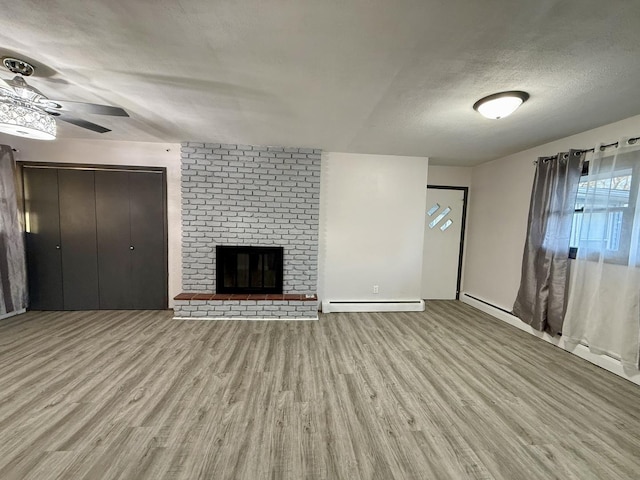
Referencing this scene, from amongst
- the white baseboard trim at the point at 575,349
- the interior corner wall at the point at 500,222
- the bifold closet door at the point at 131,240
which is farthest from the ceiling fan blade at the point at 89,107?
the white baseboard trim at the point at 575,349

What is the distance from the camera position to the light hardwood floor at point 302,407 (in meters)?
1.41

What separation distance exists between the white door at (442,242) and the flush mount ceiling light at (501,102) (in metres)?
2.57

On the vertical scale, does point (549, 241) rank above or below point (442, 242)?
above

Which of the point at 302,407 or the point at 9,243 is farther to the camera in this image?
the point at 9,243

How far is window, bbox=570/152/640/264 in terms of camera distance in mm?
2268

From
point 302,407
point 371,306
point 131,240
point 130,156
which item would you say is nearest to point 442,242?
point 371,306

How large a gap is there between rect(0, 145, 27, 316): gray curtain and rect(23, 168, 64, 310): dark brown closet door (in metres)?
0.16

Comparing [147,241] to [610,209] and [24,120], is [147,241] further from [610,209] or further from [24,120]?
[610,209]

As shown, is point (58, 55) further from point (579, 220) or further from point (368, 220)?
point (579, 220)

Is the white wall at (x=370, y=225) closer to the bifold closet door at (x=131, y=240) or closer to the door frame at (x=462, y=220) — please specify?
the door frame at (x=462, y=220)

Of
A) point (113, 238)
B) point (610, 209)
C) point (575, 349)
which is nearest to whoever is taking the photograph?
point (610, 209)

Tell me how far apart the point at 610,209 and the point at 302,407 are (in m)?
3.37

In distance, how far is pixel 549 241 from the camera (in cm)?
293

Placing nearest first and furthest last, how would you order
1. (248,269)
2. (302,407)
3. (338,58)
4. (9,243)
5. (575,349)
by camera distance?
(338,58) < (302,407) < (575,349) < (9,243) < (248,269)
